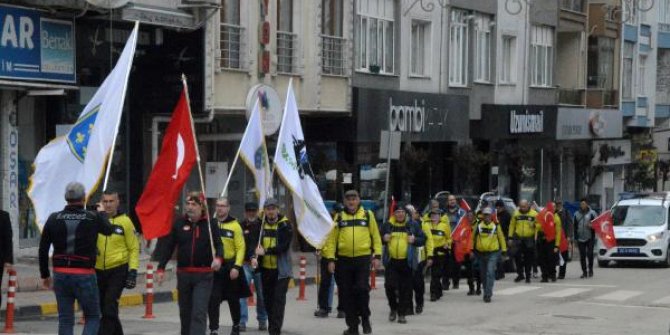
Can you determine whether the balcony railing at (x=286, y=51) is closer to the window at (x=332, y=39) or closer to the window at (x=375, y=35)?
the window at (x=332, y=39)

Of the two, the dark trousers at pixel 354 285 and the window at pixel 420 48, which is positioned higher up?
the window at pixel 420 48

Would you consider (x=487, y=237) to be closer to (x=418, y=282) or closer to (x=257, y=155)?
(x=418, y=282)

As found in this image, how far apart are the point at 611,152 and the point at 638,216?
1764 cm

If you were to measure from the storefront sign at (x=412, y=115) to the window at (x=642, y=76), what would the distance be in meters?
19.5

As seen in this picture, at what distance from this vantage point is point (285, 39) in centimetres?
3114

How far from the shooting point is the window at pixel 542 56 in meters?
47.1

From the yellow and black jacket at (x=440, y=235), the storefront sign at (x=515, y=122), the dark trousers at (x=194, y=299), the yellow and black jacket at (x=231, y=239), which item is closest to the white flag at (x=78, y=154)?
the dark trousers at (x=194, y=299)

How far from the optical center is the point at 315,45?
32.1 m

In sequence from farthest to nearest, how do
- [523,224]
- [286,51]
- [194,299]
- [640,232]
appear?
[640,232], [286,51], [523,224], [194,299]

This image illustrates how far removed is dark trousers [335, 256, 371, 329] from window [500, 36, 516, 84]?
94.0 feet

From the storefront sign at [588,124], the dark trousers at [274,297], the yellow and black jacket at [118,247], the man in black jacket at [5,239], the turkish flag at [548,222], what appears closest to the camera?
the yellow and black jacket at [118,247]

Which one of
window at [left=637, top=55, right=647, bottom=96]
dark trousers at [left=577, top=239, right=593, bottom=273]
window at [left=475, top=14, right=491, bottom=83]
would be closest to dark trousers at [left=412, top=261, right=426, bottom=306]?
dark trousers at [left=577, top=239, right=593, bottom=273]

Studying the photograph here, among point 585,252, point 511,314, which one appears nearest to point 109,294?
point 511,314

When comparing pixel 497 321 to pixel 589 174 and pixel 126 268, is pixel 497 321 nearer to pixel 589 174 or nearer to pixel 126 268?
pixel 126 268
